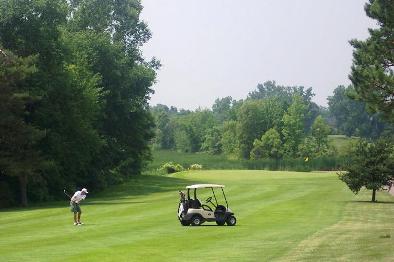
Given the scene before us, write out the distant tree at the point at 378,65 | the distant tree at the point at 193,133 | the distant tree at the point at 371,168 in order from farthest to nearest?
the distant tree at the point at 193,133, the distant tree at the point at 371,168, the distant tree at the point at 378,65

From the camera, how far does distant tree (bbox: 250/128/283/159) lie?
434ft

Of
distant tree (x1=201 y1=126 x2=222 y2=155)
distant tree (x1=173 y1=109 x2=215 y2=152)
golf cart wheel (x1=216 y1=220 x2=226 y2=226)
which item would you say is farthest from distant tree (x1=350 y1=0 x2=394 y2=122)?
distant tree (x1=173 y1=109 x2=215 y2=152)

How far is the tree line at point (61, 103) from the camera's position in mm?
50156

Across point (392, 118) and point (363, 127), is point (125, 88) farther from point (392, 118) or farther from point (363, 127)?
point (363, 127)

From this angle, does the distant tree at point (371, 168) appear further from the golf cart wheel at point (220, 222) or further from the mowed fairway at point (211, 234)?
the golf cart wheel at point (220, 222)

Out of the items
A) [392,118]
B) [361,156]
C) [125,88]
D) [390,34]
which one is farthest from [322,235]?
[125,88]

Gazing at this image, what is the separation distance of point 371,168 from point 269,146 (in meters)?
88.1

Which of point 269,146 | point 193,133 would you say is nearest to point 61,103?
point 269,146

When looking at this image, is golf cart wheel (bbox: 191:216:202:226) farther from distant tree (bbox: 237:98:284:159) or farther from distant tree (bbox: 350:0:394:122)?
distant tree (bbox: 237:98:284:159)

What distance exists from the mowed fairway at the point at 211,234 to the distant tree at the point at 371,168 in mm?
1736

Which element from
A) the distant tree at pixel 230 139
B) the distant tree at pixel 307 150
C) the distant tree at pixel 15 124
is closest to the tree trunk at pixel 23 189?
the distant tree at pixel 15 124

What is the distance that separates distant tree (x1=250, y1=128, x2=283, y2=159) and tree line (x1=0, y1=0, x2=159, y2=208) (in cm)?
5159

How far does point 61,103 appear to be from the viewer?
58594mm

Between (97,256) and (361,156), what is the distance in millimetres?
30049
